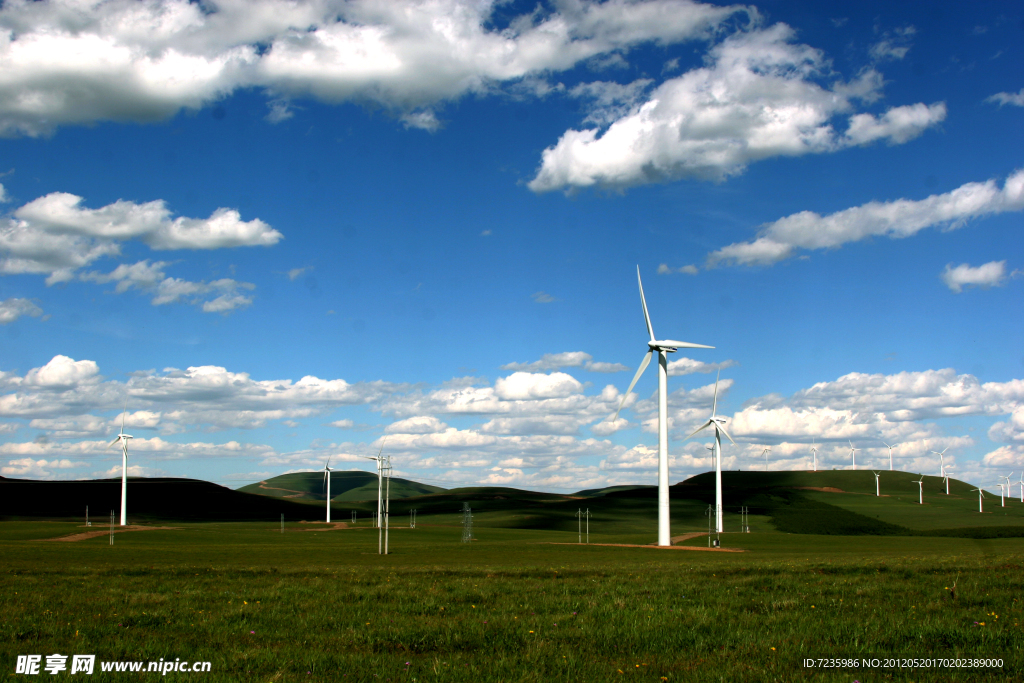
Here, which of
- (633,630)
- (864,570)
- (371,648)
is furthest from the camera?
(864,570)

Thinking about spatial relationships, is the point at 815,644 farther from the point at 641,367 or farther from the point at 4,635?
the point at 641,367

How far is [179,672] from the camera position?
10.4 m

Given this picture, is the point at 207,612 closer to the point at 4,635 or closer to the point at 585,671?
the point at 4,635

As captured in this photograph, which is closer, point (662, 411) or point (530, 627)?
point (530, 627)

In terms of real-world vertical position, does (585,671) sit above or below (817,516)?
above

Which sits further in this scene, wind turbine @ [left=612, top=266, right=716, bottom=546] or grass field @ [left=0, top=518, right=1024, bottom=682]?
wind turbine @ [left=612, top=266, right=716, bottom=546]

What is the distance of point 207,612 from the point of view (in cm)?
1531

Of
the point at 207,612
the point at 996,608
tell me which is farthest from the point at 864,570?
the point at 207,612

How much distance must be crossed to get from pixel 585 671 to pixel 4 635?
396 inches

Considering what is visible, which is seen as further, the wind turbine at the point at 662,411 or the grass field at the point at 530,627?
the wind turbine at the point at 662,411

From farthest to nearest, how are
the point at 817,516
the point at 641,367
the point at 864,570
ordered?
the point at 817,516 → the point at 641,367 → the point at 864,570

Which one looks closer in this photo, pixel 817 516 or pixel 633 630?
pixel 633 630

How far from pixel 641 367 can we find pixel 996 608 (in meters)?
70.2

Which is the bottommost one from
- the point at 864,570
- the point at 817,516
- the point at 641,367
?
the point at 817,516
